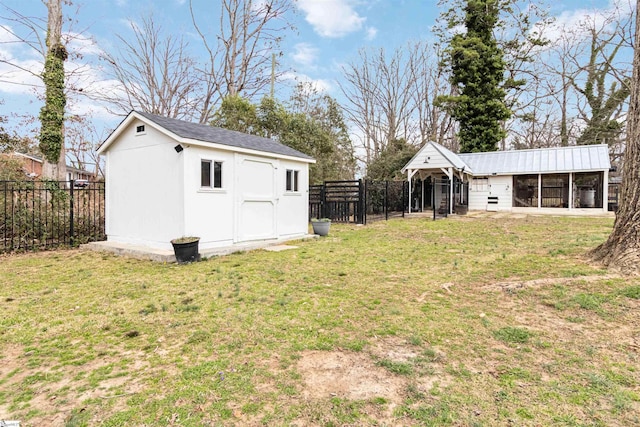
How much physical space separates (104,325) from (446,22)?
28.3m

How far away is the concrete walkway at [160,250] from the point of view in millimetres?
7231

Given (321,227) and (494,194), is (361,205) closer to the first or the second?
(321,227)

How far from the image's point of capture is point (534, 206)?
19578 mm

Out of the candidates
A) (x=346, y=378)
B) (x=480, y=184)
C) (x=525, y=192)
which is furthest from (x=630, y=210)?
(x=525, y=192)

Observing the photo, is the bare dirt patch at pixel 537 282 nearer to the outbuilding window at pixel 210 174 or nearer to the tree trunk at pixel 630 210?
the tree trunk at pixel 630 210

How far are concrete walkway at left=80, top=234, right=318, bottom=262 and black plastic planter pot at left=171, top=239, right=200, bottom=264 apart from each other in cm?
39

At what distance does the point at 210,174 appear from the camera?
786 centimetres

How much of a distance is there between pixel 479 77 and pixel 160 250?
22.5 metres

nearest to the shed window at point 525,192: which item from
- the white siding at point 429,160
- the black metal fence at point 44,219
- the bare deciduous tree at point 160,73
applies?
the white siding at point 429,160

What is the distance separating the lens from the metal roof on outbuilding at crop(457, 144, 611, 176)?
57.0ft

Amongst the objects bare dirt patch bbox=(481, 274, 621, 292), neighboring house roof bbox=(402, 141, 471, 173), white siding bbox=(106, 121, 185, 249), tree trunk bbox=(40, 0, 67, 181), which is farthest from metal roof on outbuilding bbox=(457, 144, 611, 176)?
tree trunk bbox=(40, 0, 67, 181)

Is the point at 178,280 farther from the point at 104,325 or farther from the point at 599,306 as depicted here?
the point at 599,306

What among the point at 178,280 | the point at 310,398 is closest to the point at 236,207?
the point at 178,280

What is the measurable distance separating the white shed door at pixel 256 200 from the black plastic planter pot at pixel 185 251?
1637mm
